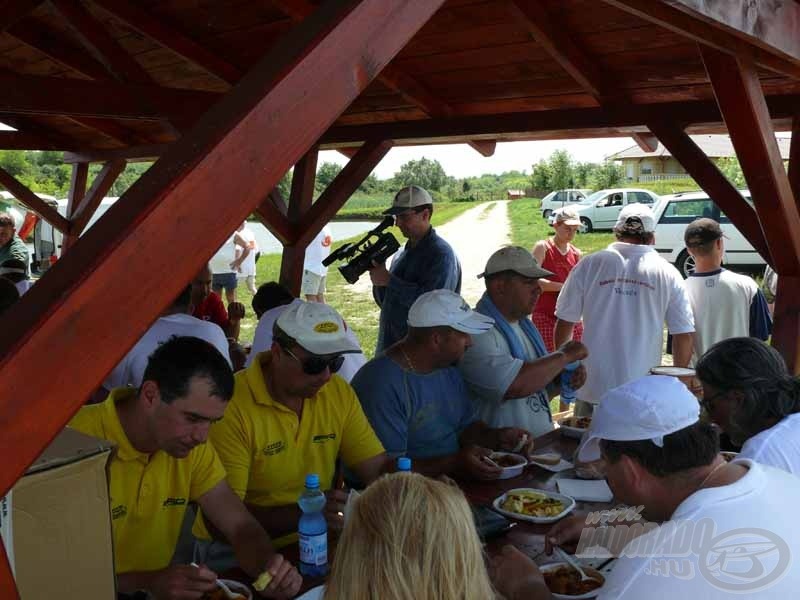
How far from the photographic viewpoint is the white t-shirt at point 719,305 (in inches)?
176

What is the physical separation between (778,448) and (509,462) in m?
1.03

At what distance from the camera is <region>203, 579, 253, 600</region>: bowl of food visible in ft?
6.17

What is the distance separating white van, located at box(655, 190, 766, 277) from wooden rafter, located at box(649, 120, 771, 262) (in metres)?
9.86

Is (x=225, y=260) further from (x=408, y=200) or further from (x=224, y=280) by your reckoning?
(x=408, y=200)

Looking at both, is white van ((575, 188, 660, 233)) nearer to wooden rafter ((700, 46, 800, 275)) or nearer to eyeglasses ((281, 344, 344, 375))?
wooden rafter ((700, 46, 800, 275))

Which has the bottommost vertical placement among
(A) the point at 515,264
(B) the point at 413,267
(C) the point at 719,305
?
(C) the point at 719,305

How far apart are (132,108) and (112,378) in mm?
1933

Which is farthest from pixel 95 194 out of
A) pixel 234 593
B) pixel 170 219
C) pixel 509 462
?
pixel 170 219

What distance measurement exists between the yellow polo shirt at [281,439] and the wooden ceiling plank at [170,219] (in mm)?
1383

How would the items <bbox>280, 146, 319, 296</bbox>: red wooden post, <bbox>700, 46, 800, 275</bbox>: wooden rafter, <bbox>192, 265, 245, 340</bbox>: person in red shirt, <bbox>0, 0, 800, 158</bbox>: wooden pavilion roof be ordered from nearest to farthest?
<bbox>700, 46, 800, 275</bbox>: wooden rafter
<bbox>0, 0, 800, 158</bbox>: wooden pavilion roof
<bbox>192, 265, 245, 340</bbox>: person in red shirt
<bbox>280, 146, 319, 296</bbox>: red wooden post

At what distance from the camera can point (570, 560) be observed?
212 centimetres

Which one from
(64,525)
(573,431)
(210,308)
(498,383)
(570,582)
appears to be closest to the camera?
(64,525)

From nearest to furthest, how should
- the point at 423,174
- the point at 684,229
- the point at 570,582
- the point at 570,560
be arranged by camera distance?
the point at 570,582 < the point at 570,560 < the point at 684,229 < the point at 423,174

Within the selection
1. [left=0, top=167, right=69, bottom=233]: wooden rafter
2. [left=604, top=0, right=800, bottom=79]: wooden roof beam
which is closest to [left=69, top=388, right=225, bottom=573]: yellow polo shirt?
[left=604, top=0, right=800, bottom=79]: wooden roof beam
